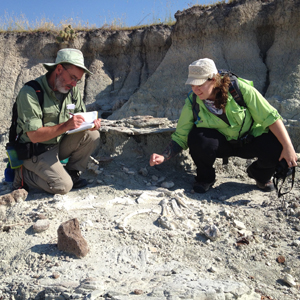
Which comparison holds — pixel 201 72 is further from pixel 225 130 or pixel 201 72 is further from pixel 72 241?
pixel 72 241

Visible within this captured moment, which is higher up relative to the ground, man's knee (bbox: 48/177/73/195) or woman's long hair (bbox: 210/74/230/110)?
woman's long hair (bbox: 210/74/230/110)

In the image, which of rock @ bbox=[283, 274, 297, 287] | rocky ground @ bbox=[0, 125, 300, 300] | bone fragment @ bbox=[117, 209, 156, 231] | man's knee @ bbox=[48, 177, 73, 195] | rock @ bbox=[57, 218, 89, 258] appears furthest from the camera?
man's knee @ bbox=[48, 177, 73, 195]

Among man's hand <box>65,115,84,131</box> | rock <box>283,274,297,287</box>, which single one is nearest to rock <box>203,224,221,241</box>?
rock <box>283,274,297,287</box>

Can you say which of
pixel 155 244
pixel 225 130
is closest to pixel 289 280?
pixel 155 244

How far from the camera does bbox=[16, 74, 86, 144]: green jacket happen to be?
10.3 feet

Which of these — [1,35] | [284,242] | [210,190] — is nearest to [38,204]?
[210,190]

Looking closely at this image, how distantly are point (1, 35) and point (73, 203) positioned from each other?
28.9 ft

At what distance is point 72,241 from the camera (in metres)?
2.38

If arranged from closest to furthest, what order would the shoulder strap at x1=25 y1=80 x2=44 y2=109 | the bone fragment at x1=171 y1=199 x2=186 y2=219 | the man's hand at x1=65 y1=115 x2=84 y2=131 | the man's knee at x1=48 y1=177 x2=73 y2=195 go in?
the bone fragment at x1=171 y1=199 x2=186 y2=219
the man's hand at x1=65 y1=115 x2=84 y2=131
the shoulder strap at x1=25 y1=80 x2=44 y2=109
the man's knee at x1=48 y1=177 x2=73 y2=195

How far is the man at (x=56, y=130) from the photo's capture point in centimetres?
315

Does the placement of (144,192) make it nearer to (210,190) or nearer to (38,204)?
(210,190)

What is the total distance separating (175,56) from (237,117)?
16.2ft

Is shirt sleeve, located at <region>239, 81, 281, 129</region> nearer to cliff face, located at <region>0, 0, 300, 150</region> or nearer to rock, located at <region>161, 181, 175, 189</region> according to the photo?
rock, located at <region>161, 181, 175, 189</region>

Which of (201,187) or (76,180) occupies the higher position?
(76,180)
